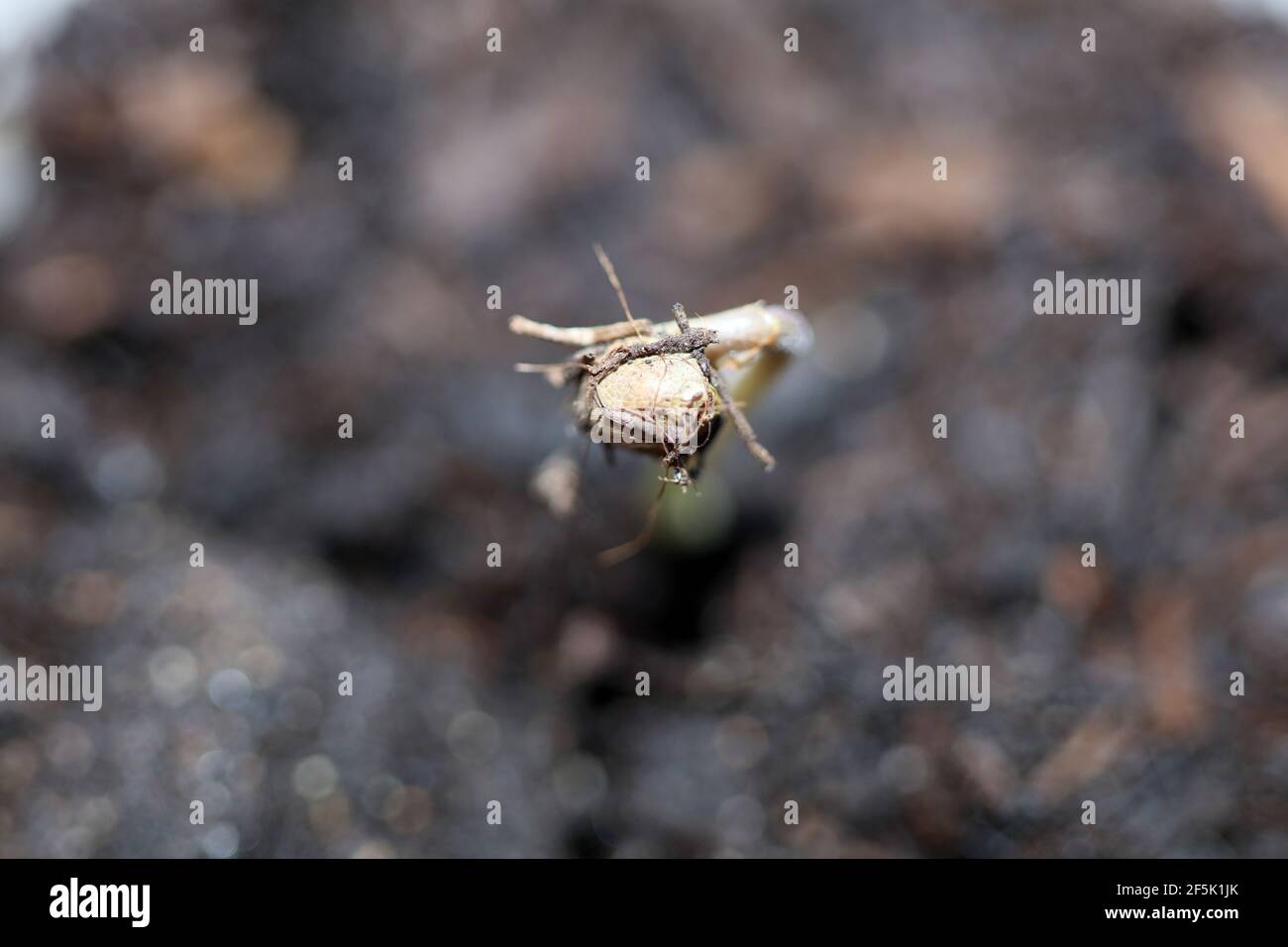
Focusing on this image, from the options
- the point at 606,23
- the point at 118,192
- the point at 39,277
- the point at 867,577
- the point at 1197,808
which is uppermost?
the point at 606,23

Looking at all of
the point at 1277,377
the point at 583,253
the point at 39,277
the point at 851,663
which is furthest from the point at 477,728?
the point at 1277,377

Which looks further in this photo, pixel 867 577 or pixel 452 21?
pixel 452 21

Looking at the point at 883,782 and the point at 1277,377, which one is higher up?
the point at 1277,377

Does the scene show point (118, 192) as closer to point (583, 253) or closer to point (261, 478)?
point (261, 478)

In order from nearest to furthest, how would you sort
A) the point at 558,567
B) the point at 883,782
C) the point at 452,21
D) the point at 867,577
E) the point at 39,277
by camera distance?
the point at 883,782 < the point at 867,577 < the point at 558,567 < the point at 39,277 < the point at 452,21

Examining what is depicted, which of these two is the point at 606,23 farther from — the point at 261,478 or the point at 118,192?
the point at 261,478
